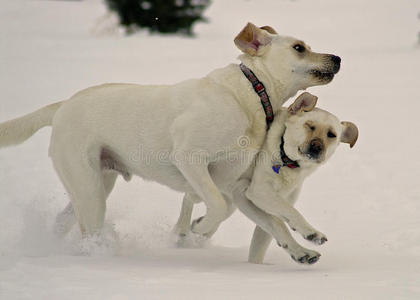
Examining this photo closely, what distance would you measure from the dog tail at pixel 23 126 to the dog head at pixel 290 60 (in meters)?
1.67

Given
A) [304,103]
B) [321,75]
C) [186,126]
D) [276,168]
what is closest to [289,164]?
[276,168]

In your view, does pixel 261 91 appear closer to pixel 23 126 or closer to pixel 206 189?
pixel 206 189

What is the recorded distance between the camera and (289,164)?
436 cm

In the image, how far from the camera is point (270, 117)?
14.5 ft

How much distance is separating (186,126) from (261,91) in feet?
1.94

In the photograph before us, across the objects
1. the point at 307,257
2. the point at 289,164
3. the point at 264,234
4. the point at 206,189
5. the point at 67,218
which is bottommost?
the point at 67,218

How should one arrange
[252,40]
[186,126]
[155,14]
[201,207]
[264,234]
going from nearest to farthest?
1. [186,126]
2. [252,40]
3. [264,234]
4. [201,207]
5. [155,14]

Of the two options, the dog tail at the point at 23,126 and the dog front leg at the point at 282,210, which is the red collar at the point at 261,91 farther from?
the dog tail at the point at 23,126

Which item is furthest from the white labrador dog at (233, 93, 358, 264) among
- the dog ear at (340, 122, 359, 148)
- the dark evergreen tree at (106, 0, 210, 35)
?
the dark evergreen tree at (106, 0, 210, 35)

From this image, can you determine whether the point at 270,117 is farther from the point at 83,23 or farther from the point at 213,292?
the point at 83,23

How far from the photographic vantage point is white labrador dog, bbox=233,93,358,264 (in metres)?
4.24

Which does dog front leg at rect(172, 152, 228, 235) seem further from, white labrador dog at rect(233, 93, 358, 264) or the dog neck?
the dog neck

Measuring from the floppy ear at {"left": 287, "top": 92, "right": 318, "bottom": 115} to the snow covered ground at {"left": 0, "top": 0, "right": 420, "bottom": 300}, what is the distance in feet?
3.70

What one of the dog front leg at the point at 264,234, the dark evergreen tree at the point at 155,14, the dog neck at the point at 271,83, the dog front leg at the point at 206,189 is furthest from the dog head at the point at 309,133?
the dark evergreen tree at the point at 155,14
